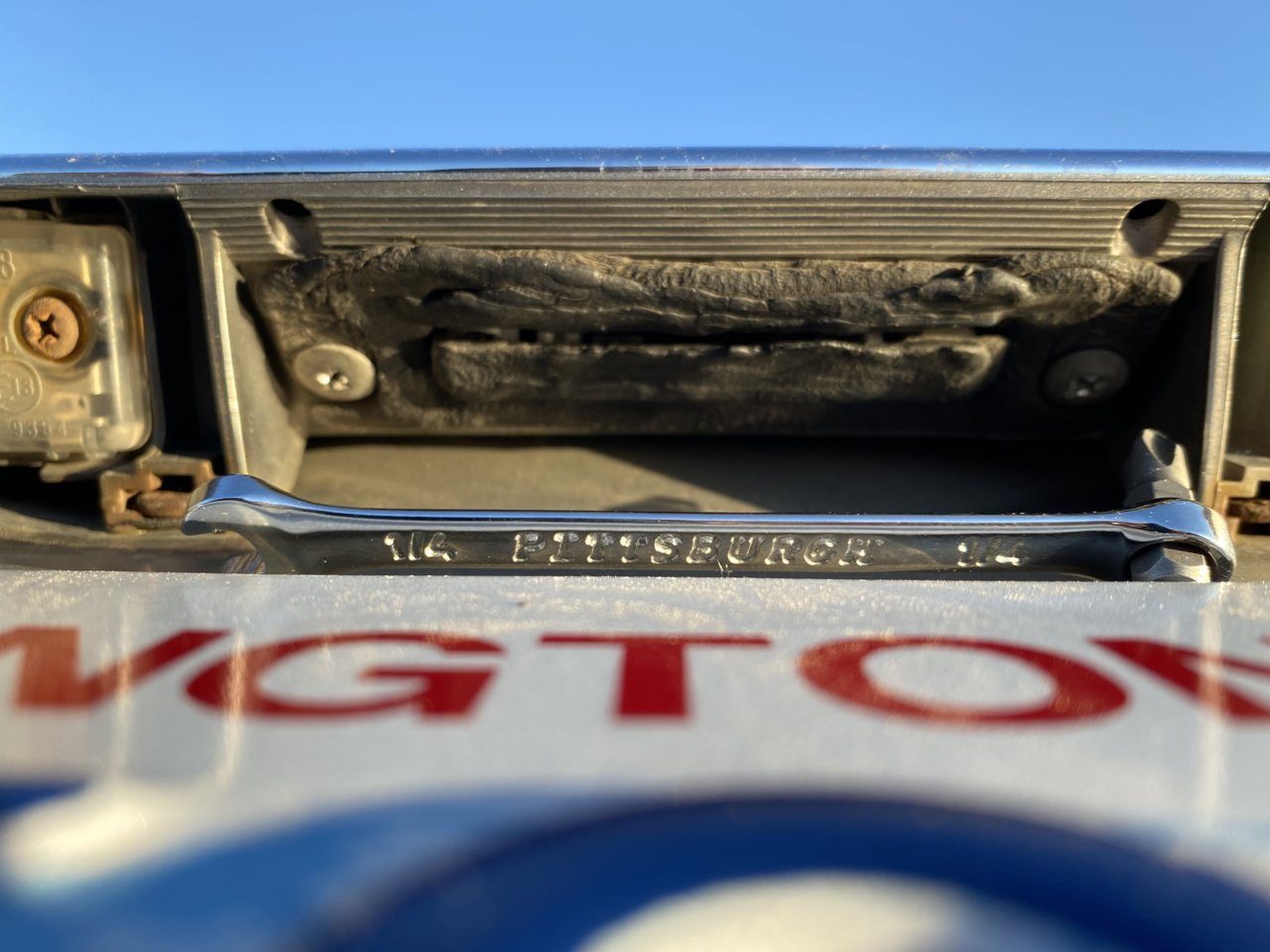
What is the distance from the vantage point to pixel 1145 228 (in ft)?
3.96

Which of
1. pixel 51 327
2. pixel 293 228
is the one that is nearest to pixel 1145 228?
pixel 293 228

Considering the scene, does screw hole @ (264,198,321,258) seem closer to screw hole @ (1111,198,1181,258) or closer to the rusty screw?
the rusty screw

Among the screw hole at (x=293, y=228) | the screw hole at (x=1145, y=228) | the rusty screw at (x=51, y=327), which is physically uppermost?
the screw hole at (x=1145, y=228)

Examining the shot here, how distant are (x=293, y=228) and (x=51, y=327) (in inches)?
13.9

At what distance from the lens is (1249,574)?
121 cm

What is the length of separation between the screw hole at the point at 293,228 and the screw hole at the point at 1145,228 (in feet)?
3.44

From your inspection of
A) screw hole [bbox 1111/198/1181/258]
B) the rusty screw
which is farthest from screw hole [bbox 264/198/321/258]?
screw hole [bbox 1111/198/1181/258]

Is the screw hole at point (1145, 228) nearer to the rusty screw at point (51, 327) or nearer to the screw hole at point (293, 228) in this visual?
the screw hole at point (293, 228)

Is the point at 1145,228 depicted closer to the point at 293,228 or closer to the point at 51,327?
the point at 293,228

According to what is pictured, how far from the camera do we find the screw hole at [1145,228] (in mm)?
1184

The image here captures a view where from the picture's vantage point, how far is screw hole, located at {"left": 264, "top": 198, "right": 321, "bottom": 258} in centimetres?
121

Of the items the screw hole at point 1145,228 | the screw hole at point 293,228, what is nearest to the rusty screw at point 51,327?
the screw hole at point 293,228

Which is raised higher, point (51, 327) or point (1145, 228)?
point (1145, 228)

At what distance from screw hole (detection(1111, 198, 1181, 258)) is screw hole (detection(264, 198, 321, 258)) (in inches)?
41.3
